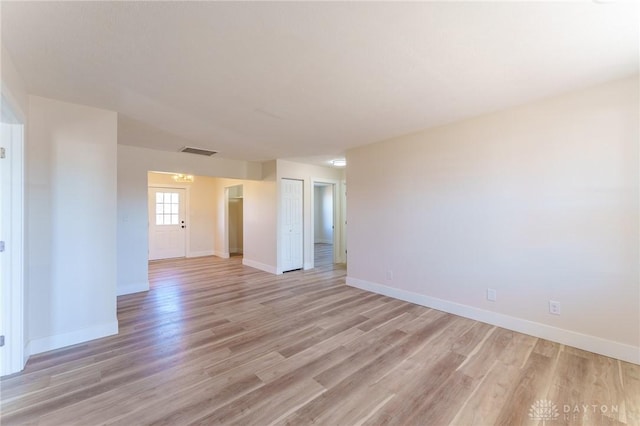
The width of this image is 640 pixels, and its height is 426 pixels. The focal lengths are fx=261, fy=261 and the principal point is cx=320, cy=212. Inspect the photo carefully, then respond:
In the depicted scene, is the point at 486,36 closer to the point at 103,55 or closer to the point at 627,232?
the point at 627,232

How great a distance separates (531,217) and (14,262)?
4.76 metres

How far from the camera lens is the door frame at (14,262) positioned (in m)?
2.09

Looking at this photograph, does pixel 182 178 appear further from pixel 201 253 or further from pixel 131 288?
pixel 131 288

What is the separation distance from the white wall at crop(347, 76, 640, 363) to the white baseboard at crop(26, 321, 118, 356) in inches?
140

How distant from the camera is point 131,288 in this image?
429 cm

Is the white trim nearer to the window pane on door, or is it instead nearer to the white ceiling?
the window pane on door

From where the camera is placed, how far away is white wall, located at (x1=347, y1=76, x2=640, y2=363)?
90.4 inches

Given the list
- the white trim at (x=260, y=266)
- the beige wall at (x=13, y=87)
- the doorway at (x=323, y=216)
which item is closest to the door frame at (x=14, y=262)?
the beige wall at (x=13, y=87)

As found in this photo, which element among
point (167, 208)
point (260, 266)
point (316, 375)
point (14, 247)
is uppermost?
point (167, 208)

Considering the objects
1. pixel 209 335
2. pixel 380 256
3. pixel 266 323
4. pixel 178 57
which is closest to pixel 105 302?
pixel 209 335

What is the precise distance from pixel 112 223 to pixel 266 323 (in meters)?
2.02

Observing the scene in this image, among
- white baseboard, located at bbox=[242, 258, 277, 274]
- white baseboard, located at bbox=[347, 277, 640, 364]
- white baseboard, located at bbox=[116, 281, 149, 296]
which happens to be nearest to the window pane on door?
white baseboard, located at bbox=[242, 258, 277, 274]

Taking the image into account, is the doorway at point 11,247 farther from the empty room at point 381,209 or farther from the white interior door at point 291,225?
the white interior door at point 291,225

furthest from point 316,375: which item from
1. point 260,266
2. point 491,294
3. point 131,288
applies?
point 260,266
